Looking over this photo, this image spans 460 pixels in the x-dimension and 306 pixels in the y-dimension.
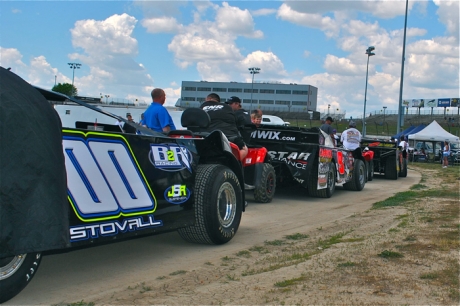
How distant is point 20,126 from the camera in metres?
3.41

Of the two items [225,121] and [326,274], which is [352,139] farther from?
[326,274]

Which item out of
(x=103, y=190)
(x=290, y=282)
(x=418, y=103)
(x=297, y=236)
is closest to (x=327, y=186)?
(x=297, y=236)

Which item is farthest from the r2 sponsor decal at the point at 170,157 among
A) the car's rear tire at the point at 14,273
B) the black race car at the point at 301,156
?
the black race car at the point at 301,156

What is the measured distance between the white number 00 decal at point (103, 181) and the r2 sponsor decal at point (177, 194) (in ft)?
0.94

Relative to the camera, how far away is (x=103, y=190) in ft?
14.2

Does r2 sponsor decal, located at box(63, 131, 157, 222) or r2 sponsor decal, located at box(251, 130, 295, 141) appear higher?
r2 sponsor decal, located at box(251, 130, 295, 141)

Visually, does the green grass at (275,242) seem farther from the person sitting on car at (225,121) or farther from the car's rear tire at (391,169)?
the car's rear tire at (391,169)

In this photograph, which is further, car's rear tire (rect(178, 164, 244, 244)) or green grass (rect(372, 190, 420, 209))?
green grass (rect(372, 190, 420, 209))

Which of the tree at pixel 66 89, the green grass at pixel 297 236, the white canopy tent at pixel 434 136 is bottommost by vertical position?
the green grass at pixel 297 236

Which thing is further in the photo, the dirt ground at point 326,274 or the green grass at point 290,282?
the green grass at point 290,282

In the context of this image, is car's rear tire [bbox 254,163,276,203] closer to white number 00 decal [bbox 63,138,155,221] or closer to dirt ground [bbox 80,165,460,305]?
dirt ground [bbox 80,165,460,305]

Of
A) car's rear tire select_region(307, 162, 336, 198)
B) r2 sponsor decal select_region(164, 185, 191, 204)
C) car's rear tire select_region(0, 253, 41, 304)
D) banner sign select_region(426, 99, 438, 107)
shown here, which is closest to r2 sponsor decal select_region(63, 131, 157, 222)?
r2 sponsor decal select_region(164, 185, 191, 204)

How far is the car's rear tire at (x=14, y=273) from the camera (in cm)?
363

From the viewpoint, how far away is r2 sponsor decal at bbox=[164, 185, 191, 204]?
5.20 meters
